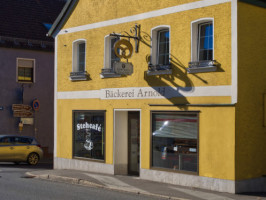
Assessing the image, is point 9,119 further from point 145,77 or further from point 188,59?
point 188,59

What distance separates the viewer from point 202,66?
14.9m

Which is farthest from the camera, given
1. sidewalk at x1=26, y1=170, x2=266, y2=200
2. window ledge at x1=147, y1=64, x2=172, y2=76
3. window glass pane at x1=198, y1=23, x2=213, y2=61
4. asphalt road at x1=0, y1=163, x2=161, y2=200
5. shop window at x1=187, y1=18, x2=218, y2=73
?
window ledge at x1=147, y1=64, x2=172, y2=76

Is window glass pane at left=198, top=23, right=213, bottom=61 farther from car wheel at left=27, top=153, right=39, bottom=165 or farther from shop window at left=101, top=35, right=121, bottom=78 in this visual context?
car wheel at left=27, top=153, right=39, bottom=165

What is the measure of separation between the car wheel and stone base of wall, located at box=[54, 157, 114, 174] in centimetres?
386

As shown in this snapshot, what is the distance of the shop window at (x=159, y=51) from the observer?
1644 cm

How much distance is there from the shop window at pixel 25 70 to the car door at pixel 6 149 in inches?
275

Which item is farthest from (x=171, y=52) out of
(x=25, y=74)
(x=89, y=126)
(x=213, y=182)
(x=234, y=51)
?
(x=25, y=74)

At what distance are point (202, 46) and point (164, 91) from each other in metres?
2.06

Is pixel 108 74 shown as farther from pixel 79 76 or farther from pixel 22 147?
pixel 22 147

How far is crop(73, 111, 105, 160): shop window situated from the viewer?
743 inches

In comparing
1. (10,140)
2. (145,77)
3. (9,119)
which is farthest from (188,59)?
(9,119)

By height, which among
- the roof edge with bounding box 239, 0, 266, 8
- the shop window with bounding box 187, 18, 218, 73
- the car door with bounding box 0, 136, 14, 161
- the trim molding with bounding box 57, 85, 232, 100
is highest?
the roof edge with bounding box 239, 0, 266, 8

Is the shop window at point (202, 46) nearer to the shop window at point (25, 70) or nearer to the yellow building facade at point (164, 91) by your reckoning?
the yellow building facade at point (164, 91)

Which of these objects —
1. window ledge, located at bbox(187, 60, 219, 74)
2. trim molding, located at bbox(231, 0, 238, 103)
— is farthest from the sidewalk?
window ledge, located at bbox(187, 60, 219, 74)
